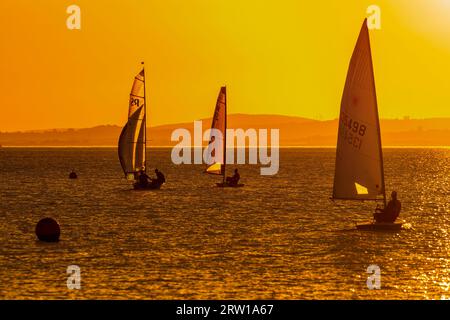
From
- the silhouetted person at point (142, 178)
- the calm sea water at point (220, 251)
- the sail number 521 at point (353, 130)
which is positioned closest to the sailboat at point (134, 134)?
the silhouetted person at point (142, 178)

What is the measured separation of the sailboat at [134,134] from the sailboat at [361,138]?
42.7 m

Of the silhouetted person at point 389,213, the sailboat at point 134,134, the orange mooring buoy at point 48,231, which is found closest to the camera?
the orange mooring buoy at point 48,231

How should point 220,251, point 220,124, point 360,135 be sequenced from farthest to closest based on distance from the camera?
point 220,124 → point 360,135 → point 220,251

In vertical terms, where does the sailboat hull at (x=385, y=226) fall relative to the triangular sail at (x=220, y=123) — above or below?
below

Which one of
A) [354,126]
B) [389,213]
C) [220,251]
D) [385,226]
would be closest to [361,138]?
[354,126]

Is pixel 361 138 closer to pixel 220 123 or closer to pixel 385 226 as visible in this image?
pixel 385 226

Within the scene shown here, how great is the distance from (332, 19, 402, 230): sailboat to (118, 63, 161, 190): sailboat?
42662 mm

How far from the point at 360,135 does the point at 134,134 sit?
46013 mm

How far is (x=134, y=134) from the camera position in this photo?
10300 cm

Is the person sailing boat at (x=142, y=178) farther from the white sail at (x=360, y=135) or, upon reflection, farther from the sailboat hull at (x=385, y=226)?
the sailboat hull at (x=385, y=226)

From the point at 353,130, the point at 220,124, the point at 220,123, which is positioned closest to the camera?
the point at 353,130

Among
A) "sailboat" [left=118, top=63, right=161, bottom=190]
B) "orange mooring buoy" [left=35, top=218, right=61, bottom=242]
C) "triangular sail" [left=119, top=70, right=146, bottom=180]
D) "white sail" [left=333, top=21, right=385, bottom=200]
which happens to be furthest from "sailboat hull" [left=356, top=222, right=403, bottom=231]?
"triangular sail" [left=119, top=70, right=146, bottom=180]

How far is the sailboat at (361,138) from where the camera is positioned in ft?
196

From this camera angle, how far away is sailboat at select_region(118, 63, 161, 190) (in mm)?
101625
